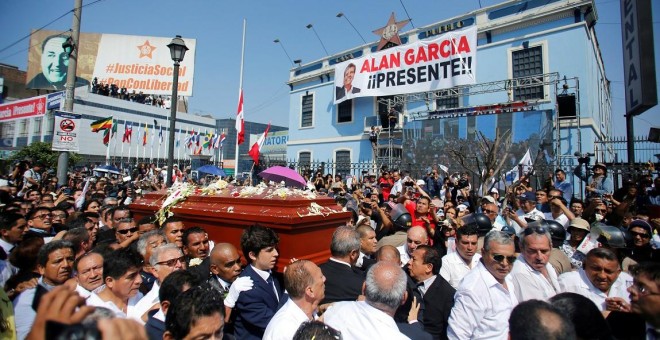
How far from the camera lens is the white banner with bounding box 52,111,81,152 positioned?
263 inches

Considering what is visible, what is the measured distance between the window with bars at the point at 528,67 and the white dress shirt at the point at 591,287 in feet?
36.4

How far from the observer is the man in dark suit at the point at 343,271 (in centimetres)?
264

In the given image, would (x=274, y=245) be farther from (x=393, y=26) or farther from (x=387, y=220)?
(x=393, y=26)

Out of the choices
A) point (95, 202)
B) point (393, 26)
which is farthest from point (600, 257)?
point (393, 26)

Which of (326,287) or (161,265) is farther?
(326,287)

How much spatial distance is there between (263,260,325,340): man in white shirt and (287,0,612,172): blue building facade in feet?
34.7

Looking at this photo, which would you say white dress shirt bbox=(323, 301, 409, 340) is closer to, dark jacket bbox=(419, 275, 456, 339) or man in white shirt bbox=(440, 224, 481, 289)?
dark jacket bbox=(419, 275, 456, 339)

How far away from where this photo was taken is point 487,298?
2301 mm

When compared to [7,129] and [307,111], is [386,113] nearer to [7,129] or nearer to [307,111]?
[307,111]

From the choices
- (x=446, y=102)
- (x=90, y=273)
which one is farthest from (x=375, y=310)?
(x=446, y=102)

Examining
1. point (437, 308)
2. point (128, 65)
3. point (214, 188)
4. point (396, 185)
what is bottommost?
point (437, 308)

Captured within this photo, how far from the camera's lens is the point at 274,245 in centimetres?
260

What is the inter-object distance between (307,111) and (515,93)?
1049 centimetres

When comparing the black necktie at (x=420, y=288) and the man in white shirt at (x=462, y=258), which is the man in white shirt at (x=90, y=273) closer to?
the black necktie at (x=420, y=288)
